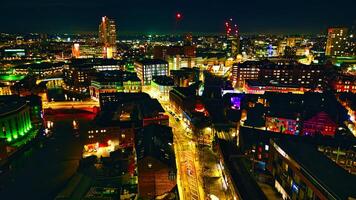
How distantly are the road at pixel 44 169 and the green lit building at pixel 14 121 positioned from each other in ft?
8.62

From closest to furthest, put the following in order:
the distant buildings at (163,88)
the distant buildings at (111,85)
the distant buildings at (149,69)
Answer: the distant buildings at (111,85) → the distant buildings at (163,88) → the distant buildings at (149,69)

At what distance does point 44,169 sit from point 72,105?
16.0 metres

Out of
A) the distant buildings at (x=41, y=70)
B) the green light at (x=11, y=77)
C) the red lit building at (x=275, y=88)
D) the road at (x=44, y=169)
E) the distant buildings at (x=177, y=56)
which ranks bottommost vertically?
the road at (x=44, y=169)

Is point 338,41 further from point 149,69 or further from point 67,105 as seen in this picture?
point 67,105

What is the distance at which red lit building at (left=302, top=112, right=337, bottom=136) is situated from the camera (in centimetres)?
2022

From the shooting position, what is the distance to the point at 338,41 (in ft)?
207

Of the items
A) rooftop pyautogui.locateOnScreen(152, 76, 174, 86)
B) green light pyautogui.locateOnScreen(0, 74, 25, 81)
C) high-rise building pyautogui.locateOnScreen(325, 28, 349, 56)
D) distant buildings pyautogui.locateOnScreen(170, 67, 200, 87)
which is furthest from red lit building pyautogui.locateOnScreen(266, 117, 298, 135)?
high-rise building pyautogui.locateOnScreen(325, 28, 349, 56)

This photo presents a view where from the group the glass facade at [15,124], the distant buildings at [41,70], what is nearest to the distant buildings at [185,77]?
the glass facade at [15,124]

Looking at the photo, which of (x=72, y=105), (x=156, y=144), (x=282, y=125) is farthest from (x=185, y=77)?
(x=156, y=144)

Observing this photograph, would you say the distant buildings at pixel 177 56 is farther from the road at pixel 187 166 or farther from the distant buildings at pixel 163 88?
the road at pixel 187 166

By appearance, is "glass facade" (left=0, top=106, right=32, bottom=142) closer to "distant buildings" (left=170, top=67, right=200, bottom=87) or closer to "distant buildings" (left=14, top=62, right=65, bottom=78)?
"distant buildings" (left=170, top=67, right=200, bottom=87)

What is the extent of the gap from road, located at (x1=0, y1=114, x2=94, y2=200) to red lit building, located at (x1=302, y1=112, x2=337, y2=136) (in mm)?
18412

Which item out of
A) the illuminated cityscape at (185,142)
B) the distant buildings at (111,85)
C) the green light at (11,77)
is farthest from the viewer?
the green light at (11,77)

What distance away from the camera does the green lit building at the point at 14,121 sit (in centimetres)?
2198
